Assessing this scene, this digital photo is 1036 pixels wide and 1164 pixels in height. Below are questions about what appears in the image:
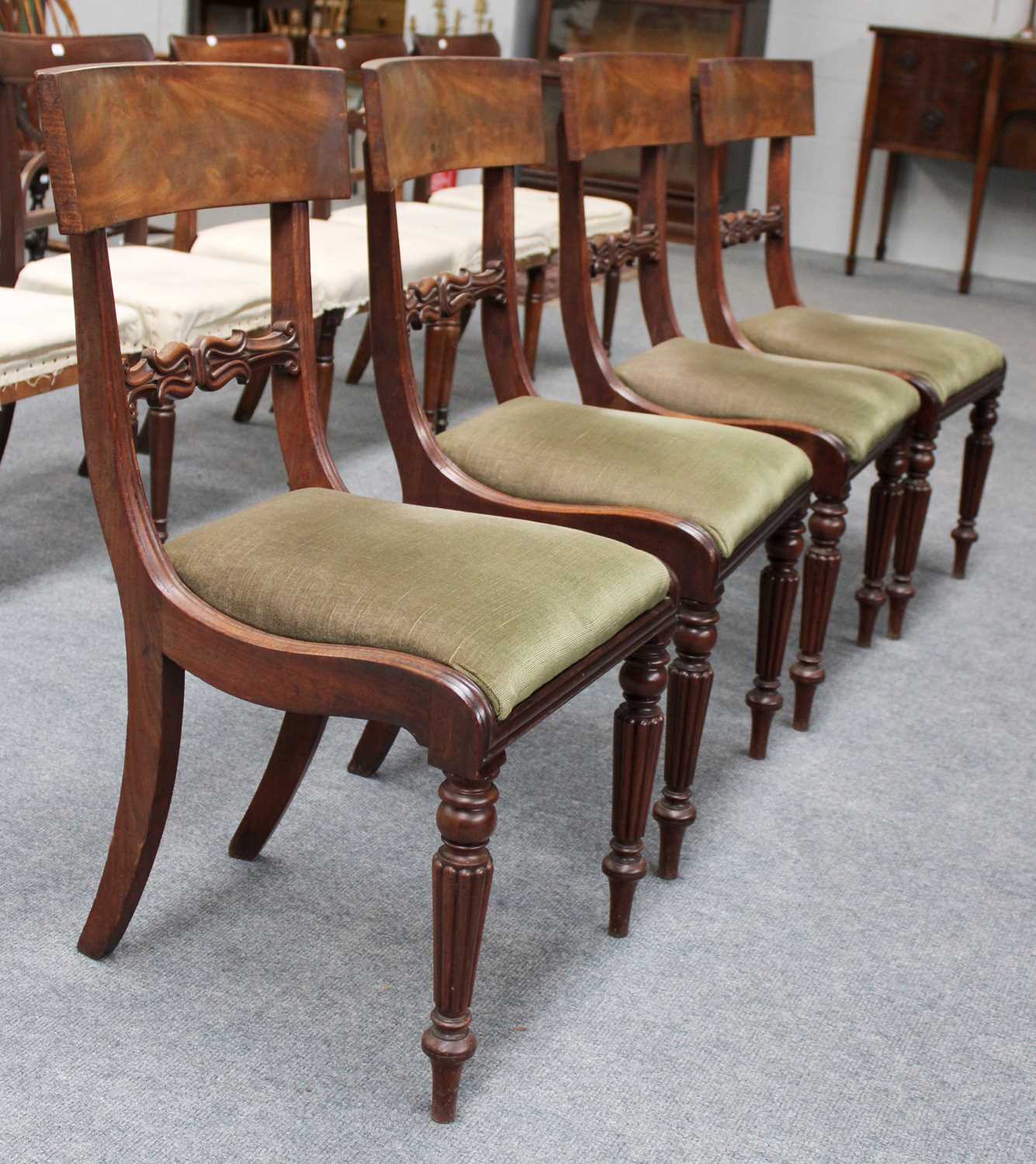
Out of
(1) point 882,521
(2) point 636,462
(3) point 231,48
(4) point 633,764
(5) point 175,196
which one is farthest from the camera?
(3) point 231,48

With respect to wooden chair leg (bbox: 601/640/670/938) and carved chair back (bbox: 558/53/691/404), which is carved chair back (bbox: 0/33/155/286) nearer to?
carved chair back (bbox: 558/53/691/404)

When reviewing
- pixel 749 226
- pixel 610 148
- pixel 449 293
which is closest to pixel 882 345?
pixel 749 226

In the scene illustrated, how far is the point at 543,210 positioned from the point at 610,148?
1368mm

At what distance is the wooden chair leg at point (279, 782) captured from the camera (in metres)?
1.56

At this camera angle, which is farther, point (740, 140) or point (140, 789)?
point (740, 140)

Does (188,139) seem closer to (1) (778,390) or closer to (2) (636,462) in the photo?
(2) (636,462)

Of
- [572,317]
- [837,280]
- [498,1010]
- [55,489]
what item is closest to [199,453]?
[55,489]

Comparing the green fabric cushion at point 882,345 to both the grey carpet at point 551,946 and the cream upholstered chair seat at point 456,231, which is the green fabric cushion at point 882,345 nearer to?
the grey carpet at point 551,946

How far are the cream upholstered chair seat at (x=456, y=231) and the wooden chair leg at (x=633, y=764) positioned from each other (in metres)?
1.69

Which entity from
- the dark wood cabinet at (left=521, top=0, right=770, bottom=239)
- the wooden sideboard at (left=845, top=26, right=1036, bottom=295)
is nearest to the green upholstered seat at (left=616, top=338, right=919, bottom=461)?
the wooden sideboard at (left=845, top=26, right=1036, bottom=295)

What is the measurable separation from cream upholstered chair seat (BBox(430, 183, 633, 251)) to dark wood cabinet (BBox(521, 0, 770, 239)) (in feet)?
6.05

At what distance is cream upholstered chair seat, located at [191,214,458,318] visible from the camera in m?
2.65

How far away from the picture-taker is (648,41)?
5680 millimetres

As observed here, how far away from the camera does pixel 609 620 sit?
51.8 inches
